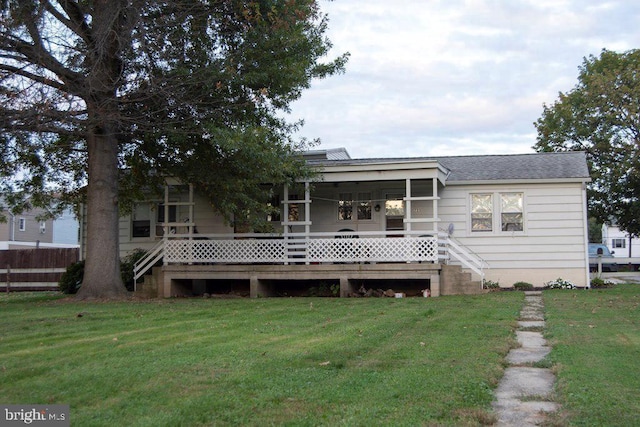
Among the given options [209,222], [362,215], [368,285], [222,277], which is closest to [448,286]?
[368,285]

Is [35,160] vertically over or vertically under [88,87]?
under

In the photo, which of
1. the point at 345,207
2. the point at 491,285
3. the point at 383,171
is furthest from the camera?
the point at 345,207

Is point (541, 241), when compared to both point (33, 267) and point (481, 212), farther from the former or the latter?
point (33, 267)

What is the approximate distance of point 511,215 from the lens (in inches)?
768

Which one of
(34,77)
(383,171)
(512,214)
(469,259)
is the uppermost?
(34,77)

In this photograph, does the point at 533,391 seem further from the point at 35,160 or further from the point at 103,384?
the point at 35,160

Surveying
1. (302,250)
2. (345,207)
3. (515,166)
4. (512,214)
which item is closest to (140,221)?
(302,250)

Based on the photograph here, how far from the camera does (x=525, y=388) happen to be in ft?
18.8

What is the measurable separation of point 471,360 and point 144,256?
1526cm

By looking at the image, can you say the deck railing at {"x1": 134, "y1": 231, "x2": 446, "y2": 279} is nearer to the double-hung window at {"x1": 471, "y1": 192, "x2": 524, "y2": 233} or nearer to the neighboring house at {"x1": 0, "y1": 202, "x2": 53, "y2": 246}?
the double-hung window at {"x1": 471, "y1": 192, "x2": 524, "y2": 233}

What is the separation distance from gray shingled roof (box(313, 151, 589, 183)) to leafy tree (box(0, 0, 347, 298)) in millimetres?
3914

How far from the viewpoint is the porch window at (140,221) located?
22.3m

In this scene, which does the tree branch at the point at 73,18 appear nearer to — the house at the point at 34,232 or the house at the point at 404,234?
the house at the point at 404,234

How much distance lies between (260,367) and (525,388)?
2.64 m
